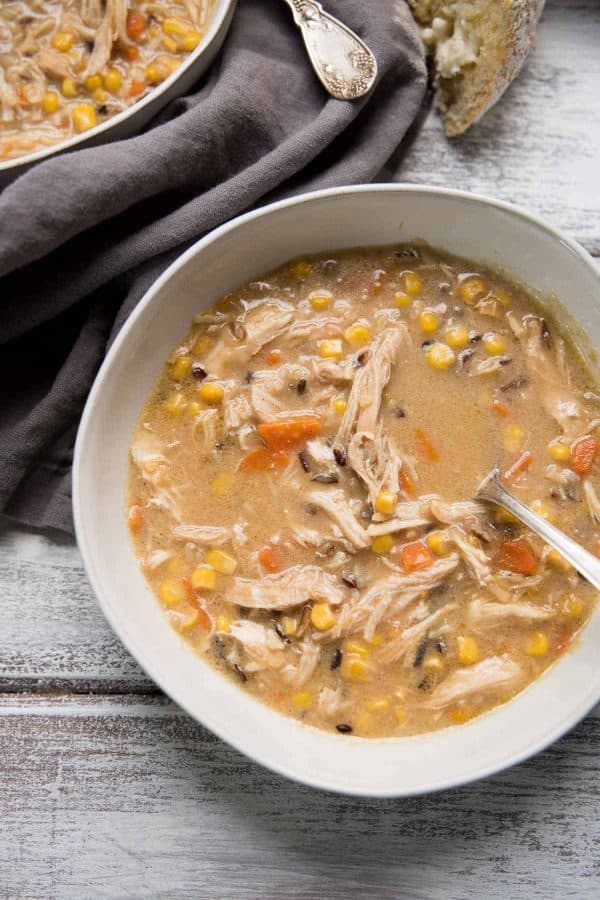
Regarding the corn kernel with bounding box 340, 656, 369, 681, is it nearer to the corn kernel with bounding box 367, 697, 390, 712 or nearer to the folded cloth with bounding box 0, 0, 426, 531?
the corn kernel with bounding box 367, 697, 390, 712

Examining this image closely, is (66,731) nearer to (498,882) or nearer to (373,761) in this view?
(373,761)

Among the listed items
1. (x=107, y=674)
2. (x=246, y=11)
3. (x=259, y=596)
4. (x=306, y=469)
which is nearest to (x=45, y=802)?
(x=107, y=674)

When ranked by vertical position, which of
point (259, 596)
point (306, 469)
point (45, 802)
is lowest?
point (45, 802)

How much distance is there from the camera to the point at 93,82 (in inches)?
159

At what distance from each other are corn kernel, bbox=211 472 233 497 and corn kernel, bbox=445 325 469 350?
1051 millimetres

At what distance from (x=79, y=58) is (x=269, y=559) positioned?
8.18 ft

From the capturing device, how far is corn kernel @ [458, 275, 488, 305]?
3.67 metres

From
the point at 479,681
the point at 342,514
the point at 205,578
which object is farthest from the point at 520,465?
the point at 205,578

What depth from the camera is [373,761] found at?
341cm

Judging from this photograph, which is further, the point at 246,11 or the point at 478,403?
the point at 246,11

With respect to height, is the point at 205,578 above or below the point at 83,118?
below

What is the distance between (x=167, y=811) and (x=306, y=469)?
1549 mm

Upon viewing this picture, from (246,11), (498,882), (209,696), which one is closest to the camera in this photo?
(209,696)

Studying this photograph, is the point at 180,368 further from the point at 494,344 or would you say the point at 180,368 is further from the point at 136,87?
the point at 136,87
